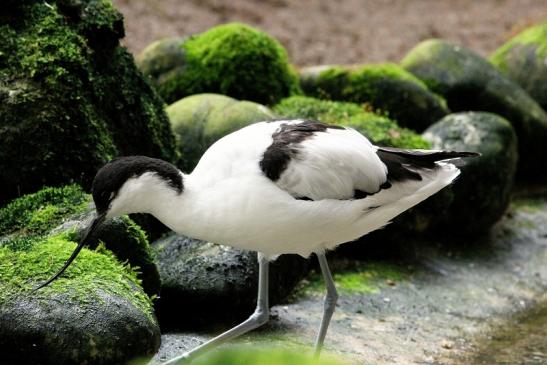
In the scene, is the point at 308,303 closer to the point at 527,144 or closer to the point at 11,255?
the point at 11,255

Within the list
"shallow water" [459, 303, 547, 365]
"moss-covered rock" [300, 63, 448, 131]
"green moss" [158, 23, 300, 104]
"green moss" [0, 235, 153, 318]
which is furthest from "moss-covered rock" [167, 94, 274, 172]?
"shallow water" [459, 303, 547, 365]

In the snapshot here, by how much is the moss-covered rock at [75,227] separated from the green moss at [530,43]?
6122 mm

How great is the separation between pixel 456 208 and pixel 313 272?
1.84 meters

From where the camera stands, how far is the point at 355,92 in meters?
8.47

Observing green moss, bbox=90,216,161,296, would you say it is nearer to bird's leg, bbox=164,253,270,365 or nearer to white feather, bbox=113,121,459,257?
bird's leg, bbox=164,253,270,365

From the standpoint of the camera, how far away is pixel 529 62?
9812 mm

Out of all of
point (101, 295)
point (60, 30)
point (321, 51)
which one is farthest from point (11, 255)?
point (321, 51)

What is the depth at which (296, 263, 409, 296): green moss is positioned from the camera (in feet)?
21.3

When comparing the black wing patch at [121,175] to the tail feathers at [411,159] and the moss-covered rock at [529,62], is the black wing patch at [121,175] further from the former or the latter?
the moss-covered rock at [529,62]

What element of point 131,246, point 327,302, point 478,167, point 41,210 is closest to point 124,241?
point 131,246

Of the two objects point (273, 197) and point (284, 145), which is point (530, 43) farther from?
point (273, 197)

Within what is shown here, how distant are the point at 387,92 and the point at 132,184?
4665 mm

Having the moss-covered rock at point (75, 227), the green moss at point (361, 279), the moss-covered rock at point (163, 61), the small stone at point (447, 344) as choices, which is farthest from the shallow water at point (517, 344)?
the moss-covered rock at point (163, 61)

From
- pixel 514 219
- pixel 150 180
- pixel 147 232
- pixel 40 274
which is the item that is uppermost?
pixel 150 180
